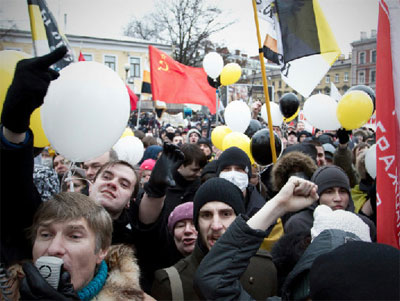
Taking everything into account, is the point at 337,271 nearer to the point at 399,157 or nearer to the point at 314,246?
the point at 314,246

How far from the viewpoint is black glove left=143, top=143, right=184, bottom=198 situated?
2.42 meters

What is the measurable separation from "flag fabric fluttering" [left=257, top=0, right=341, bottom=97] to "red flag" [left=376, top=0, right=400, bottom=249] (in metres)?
1.33

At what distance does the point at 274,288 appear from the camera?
2.09 meters

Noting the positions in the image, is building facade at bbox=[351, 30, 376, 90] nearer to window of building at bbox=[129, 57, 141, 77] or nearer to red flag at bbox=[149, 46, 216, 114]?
red flag at bbox=[149, 46, 216, 114]

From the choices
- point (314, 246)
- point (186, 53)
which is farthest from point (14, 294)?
point (186, 53)

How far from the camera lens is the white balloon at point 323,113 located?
20.0 feet

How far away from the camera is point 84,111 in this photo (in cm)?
208

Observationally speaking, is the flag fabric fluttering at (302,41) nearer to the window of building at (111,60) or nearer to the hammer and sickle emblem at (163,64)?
the hammer and sickle emblem at (163,64)

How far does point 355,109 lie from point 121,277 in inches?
151

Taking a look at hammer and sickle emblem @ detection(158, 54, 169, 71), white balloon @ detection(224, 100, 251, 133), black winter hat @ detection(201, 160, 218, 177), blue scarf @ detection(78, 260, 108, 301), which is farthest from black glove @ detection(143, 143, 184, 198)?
hammer and sickle emblem @ detection(158, 54, 169, 71)

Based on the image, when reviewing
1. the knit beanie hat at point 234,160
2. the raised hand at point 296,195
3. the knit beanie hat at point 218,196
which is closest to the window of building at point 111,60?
the knit beanie hat at point 234,160

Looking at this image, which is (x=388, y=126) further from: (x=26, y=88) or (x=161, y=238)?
(x=26, y=88)

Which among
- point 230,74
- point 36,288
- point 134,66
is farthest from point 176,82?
point 134,66

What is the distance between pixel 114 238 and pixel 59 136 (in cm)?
81
